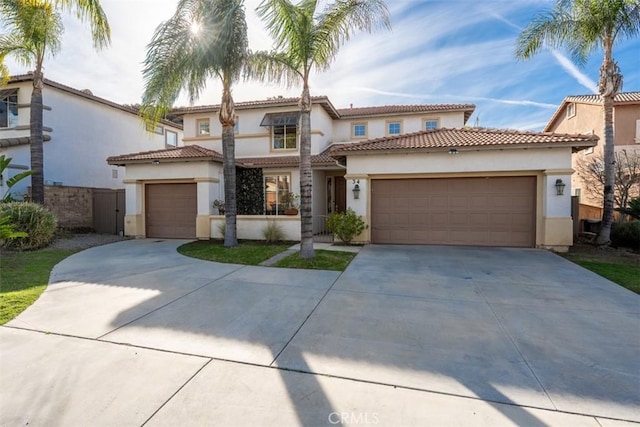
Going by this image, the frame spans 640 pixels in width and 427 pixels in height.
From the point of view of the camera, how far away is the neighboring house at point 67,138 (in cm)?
1534

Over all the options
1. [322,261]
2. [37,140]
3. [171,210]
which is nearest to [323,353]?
[322,261]

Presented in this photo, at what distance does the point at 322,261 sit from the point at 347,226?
3.22m

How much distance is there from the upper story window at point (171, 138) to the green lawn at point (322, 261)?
17933 millimetres

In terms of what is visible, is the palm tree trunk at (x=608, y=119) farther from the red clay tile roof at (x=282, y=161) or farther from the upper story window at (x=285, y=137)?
the upper story window at (x=285, y=137)

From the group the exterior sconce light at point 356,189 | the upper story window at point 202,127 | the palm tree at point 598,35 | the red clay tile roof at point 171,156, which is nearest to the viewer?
the palm tree at point 598,35

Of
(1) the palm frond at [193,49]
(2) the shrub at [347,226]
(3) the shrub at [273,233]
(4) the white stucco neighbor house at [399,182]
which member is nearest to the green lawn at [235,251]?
(3) the shrub at [273,233]

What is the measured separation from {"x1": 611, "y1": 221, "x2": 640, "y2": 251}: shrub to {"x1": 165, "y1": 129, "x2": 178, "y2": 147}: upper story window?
→ 26.1 meters

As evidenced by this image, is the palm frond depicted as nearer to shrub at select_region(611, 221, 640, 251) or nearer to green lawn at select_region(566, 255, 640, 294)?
green lawn at select_region(566, 255, 640, 294)

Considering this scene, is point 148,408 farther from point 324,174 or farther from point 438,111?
point 438,111

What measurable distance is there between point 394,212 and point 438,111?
26.2ft

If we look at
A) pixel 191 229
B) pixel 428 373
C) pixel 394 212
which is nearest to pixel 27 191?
pixel 191 229

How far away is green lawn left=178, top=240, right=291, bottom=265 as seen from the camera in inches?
373

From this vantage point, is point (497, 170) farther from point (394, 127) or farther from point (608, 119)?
point (394, 127)

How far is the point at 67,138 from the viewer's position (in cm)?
1720
